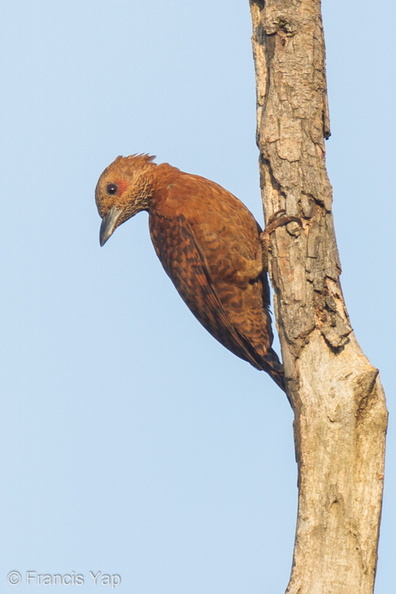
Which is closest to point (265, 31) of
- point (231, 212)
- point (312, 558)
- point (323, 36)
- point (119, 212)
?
point (323, 36)

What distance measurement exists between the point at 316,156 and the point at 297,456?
5.77ft

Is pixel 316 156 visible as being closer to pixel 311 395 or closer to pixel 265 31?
pixel 265 31

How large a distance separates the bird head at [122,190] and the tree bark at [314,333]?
1512mm

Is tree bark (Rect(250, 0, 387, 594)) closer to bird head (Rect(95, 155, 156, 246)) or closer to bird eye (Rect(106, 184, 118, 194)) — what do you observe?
bird head (Rect(95, 155, 156, 246))

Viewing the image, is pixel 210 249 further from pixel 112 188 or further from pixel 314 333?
pixel 314 333

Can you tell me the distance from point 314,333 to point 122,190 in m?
2.39

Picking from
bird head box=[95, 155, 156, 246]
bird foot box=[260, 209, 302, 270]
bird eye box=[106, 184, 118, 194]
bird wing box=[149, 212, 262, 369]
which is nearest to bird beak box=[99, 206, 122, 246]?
bird head box=[95, 155, 156, 246]

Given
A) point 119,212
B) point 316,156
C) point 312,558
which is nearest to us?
point 312,558

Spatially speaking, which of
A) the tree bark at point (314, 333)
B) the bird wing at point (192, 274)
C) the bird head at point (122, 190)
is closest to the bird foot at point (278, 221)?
the tree bark at point (314, 333)

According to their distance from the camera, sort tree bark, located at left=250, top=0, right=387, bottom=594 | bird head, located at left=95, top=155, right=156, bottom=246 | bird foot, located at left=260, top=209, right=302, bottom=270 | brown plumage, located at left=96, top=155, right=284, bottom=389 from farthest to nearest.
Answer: bird head, located at left=95, top=155, right=156, bottom=246 < brown plumage, located at left=96, top=155, right=284, bottom=389 < bird foot, located at left=260, top=209, right=302, bottom=270 < tree bark, located at left=250, top=0, right=387, bottom=594

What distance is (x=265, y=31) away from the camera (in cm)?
534

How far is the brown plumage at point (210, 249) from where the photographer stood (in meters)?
6.17

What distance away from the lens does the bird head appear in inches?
262

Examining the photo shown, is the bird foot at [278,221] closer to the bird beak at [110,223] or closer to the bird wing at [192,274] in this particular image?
the bird wing at [192,274]
